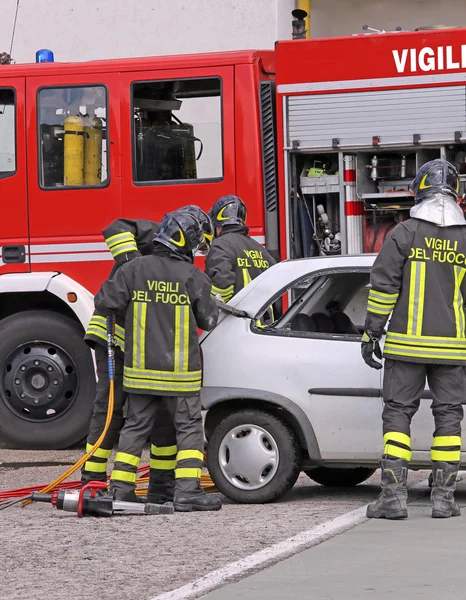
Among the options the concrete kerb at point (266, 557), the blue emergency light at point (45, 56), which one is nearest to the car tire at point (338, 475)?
the concrete kerb at point (266, 557)

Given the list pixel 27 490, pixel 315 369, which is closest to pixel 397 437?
pixel 315 369

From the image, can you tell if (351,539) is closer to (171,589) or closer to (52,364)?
(171,589)

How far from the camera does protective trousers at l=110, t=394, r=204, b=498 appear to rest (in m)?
7.29

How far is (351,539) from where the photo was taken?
627 cm

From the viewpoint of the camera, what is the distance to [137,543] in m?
6.29

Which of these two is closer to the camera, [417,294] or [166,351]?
[417,294]

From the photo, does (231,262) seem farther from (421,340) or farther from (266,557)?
(266,557)

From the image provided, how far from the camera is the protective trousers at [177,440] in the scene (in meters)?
7.29

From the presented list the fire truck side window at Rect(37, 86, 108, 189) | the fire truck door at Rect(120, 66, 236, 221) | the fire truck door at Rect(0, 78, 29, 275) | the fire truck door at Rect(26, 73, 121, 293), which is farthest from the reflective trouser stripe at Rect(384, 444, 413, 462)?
the fire truck door at Rect(0, 78, 29, 275)

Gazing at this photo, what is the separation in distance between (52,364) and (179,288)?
293 centimetres

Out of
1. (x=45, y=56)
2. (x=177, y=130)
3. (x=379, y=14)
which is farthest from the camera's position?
(x=379, y=14)

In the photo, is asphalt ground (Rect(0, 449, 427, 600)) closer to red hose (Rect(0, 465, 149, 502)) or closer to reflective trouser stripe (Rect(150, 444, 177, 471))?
red hose (Rect(0, 465, 149, 502))

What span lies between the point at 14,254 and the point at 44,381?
3.20 ft

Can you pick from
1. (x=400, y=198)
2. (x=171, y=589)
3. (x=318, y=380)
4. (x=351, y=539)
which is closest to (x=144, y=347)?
(x=318, y=380)
